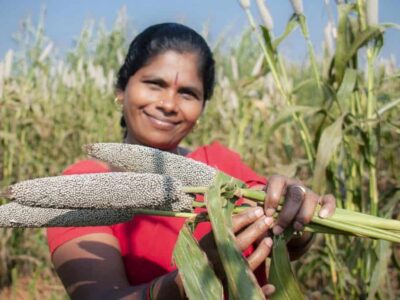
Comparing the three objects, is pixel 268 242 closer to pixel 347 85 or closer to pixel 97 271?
pixel 97 271

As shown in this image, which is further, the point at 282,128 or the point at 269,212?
the point at 282,128

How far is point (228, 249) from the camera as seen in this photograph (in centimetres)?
84

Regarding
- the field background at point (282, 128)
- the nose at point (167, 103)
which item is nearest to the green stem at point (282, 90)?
the field background at point (282, 128)

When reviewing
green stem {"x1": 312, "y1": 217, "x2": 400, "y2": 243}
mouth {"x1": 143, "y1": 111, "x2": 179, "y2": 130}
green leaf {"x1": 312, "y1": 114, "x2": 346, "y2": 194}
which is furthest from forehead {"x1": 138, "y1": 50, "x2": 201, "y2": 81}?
green stem {"x1": 312, "y1": 217, "x2": 400, "y2": 243}

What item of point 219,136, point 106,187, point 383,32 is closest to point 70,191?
point 106,187

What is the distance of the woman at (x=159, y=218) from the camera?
0.93 meters

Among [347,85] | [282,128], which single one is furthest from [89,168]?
[282,128]

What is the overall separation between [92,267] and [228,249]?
1.70ft

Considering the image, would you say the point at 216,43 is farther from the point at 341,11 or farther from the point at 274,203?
the point at 274,203

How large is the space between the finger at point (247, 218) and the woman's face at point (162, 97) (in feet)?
2.34

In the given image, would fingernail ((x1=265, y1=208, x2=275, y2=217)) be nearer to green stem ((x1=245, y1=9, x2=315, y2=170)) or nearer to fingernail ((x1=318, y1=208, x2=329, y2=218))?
fingernail ((x1=318, y1=208, x2=329, y2=218))

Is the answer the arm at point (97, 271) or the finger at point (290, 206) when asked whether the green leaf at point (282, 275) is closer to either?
the finger at point (290, 206)

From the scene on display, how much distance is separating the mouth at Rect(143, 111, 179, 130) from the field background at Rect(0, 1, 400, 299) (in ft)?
1.17

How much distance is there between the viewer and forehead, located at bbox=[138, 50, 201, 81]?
1.59 meters
